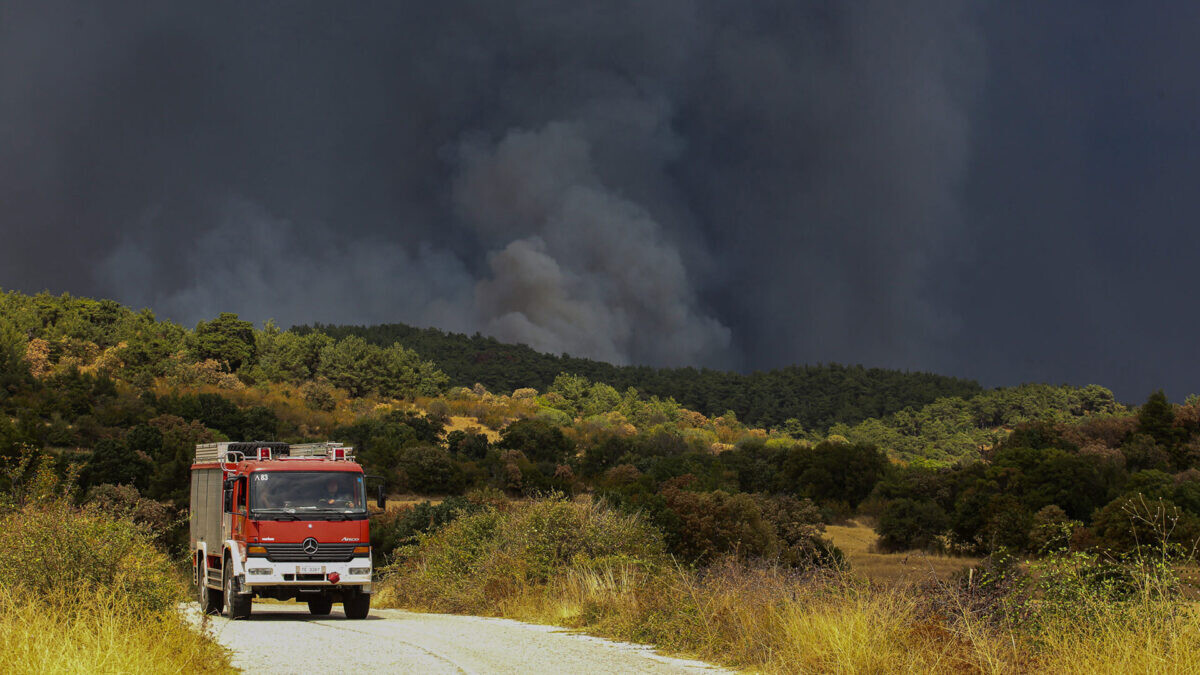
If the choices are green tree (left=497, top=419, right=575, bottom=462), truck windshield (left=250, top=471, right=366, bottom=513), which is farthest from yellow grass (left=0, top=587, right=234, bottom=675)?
green tree (left=497, top=419, right=575, bottom=462)

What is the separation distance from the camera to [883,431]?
13388 centimetres

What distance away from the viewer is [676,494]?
42.8m

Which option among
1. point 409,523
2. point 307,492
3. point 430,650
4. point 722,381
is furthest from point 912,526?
point 722,381

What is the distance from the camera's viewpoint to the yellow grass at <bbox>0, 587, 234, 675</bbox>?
7.89 m

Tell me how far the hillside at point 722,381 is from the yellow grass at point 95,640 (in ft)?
469

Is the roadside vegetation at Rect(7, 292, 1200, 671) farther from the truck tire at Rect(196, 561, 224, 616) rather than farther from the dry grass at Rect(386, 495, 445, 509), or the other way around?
the truck tire at Rect(196, 561, 224, 616)

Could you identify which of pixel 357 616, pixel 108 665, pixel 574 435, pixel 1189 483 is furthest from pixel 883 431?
pixel 108 665

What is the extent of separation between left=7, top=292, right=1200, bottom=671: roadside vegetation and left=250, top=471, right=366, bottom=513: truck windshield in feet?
10.6

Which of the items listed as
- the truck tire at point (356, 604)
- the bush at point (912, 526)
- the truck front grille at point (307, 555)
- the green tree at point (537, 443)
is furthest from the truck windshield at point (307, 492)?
the green tree at point (537, 443)

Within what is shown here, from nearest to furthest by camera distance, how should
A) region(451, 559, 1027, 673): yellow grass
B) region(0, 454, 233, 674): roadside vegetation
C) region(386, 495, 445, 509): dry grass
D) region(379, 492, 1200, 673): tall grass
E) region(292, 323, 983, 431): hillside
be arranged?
1. region(0, 454, 233, 674): roadside vegetation
2. region(379, 492, 1200, 673): tall grass
3. region(451, 559, 1027, 673): yellow grass
4. region(386, 495, 445, 509): dry grass
5. region(292, 323, 983, 431): hillside

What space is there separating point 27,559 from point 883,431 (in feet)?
431

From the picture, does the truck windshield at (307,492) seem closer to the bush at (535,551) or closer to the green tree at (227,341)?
the bush at (535,551)

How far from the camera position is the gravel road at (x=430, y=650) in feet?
35.7

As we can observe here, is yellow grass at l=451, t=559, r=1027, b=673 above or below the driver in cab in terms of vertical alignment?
below
